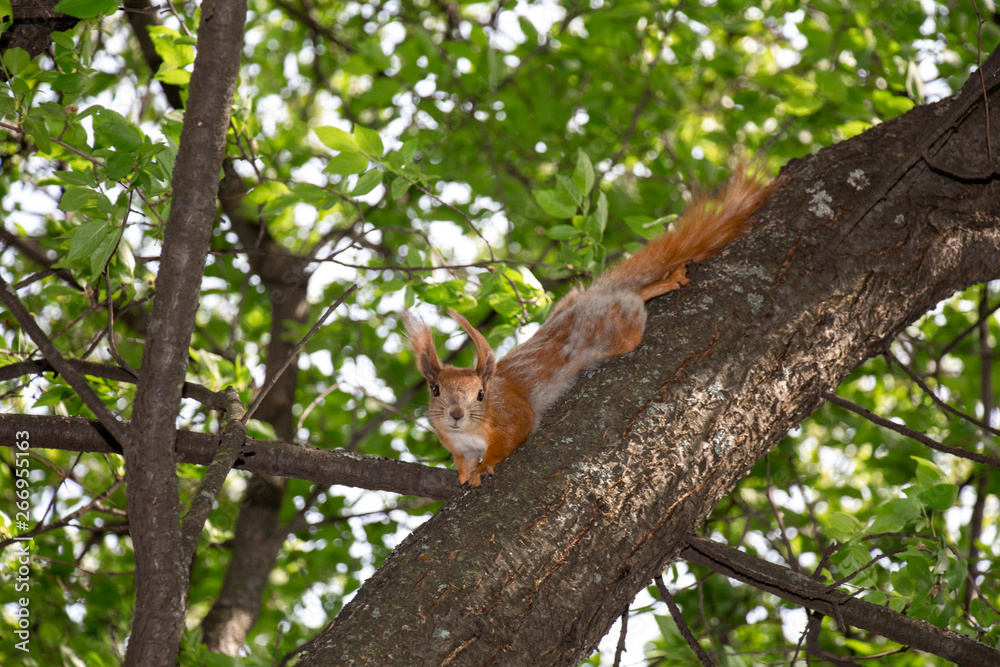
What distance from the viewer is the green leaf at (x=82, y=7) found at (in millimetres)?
1791

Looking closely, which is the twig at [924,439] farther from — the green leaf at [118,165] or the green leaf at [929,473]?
the green leaf at [118,165]

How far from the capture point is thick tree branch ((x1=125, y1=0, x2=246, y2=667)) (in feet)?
4.55

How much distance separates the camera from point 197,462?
2.06 m

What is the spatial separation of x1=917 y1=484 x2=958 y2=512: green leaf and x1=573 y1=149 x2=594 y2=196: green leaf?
4.52 feet

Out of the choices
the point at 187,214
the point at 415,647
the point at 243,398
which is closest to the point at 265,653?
the point at 243,398

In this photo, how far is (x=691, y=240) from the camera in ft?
8.39

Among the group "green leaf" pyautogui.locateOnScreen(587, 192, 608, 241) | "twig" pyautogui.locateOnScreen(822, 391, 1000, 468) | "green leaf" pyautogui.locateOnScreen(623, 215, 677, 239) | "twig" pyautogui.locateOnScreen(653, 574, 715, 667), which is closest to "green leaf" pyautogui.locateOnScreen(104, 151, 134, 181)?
"green leaf" pyautogui.locateOnScreen(587, 192, 608, 241)

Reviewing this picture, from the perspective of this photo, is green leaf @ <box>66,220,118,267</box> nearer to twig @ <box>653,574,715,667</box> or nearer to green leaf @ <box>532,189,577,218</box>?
green leaf @ <box>532,189,577,218</box>

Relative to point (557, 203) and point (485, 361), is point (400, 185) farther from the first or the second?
point (485, 361)

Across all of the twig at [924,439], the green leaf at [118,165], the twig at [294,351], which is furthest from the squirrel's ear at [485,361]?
the green leaf at [118,165]

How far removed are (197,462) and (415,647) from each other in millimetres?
890

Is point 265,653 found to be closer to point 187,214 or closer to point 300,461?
point 300,461

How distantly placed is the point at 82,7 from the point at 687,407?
1.81 meters

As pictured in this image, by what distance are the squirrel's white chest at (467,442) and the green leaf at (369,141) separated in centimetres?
98
